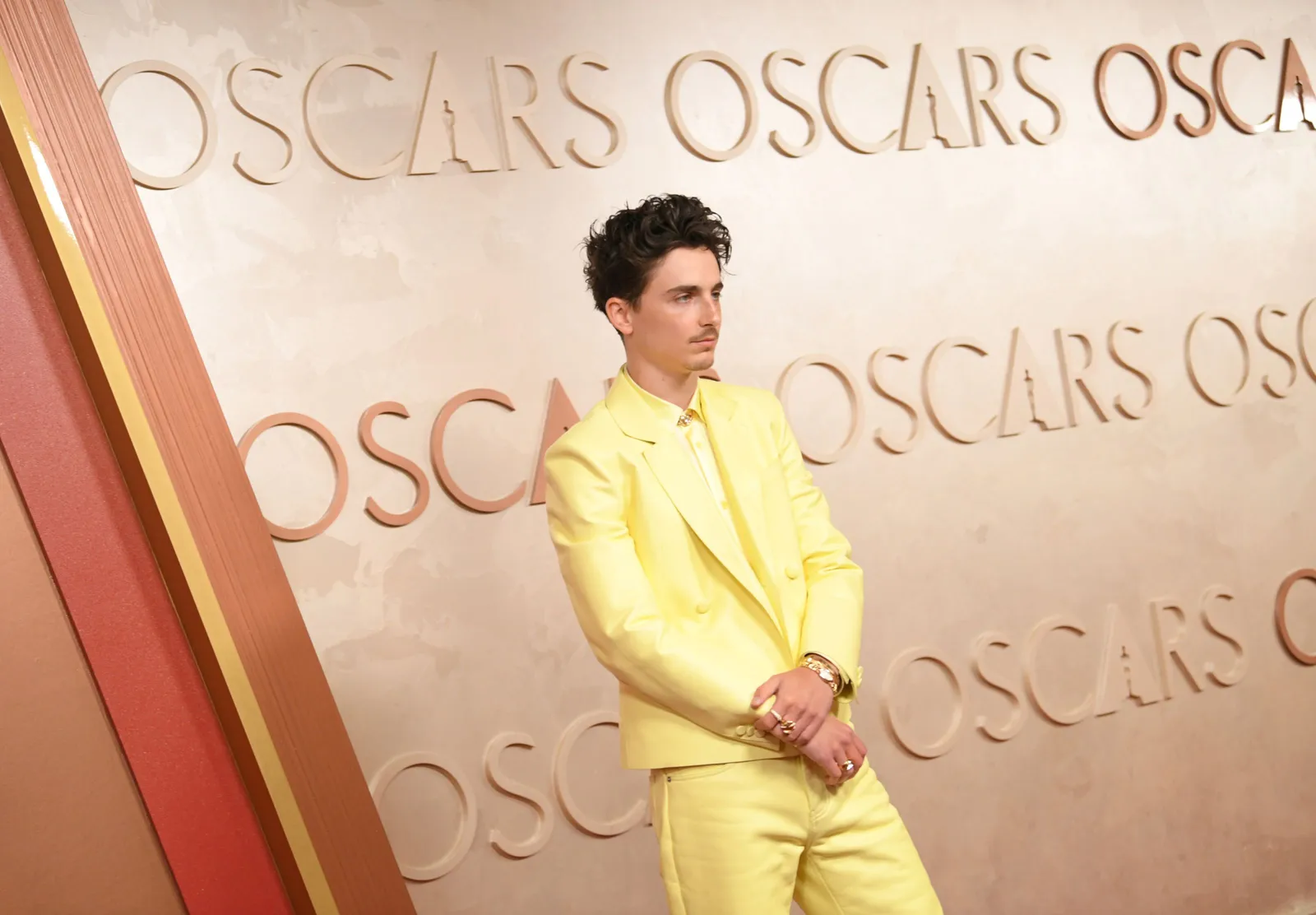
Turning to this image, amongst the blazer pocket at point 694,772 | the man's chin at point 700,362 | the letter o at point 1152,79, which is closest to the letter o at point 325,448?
the man's chin at point 700,362

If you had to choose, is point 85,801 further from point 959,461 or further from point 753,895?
point 959,461

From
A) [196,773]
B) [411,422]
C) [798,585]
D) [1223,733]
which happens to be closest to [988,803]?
[1223,733]

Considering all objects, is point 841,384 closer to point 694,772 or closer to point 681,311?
point 681,311

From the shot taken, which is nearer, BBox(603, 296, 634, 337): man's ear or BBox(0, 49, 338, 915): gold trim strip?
BBox(0, 49, 338, 915): gold trim strip

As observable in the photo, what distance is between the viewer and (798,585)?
1.77 metres

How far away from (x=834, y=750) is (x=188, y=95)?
1.72 meters

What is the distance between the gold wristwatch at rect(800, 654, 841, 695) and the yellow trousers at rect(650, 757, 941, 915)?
114 millimetres

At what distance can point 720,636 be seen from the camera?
1.68 meters

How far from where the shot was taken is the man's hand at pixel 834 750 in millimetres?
1578

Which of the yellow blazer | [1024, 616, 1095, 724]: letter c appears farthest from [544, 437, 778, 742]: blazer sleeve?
Answer: [1024, 616, 1095, 724]: letter c

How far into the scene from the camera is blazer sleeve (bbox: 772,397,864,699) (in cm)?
169

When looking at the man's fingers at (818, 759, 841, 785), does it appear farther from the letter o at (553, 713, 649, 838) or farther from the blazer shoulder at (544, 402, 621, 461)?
the letter o at (553, 713, 649, 838)

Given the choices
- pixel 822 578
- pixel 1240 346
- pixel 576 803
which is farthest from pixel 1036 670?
pixel 822 578

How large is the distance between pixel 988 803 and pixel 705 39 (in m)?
1.88
